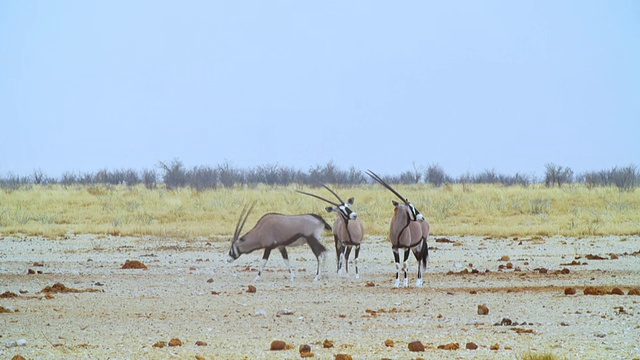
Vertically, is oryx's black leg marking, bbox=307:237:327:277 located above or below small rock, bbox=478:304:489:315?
above

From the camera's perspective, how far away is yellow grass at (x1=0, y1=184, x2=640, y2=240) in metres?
23.5

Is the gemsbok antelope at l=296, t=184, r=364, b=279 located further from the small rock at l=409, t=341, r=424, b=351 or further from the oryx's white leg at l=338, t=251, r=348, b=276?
the small rock at l=409, t=341, r=424, b=351

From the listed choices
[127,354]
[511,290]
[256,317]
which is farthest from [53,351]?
[511,290]

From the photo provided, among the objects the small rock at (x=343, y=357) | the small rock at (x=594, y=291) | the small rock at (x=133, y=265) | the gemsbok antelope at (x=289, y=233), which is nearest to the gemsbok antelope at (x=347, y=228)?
the gemsbok antelope at (x=289, y=233)

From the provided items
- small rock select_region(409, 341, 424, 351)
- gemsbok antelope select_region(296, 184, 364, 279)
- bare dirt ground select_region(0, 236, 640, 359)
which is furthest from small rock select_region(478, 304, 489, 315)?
gemsbok antelope select_region(296, 184, 364, 279)

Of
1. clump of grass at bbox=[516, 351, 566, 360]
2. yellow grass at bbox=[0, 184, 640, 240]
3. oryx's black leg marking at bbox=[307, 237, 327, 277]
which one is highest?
yellow grass at bbox=[0, 184, 640, 240]

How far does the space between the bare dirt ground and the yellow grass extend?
440cm

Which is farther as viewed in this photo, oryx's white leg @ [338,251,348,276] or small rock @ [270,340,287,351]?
oryx's white leg @ [338,251,348,276]

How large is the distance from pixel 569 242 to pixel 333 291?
9199 mm

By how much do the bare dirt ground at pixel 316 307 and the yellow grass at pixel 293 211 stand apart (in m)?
4.40

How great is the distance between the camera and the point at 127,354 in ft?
26.2

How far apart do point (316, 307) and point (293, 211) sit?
1805 centimetres

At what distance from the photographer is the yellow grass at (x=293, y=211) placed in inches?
925

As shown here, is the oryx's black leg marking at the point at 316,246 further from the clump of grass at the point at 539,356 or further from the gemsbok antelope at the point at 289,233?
the clump of grass at the point at 539,356
